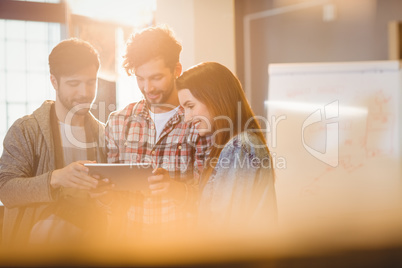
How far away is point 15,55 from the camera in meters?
1.14

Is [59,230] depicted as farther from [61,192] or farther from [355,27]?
[355,27]

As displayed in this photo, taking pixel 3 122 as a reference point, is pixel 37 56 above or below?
above

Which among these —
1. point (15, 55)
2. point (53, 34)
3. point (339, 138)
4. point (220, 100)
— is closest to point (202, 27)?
point (220, 100)

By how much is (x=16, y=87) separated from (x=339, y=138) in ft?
3.78

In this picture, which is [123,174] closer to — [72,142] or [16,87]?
[72,142]

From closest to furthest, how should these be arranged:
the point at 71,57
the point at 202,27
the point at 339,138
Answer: the point at 71,57, the point at 202,27, the point at 339,138

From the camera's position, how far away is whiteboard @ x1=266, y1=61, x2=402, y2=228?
163 centimetres

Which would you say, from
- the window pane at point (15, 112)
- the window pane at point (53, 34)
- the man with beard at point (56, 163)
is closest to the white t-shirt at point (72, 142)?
the man with beard at point (56, 163)

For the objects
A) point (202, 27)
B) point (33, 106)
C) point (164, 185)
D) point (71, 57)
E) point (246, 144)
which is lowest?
point (164, 185)

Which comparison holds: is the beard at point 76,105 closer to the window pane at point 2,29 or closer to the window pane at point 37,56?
the window pane at point 37,56

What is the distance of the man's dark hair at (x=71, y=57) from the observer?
116 cm

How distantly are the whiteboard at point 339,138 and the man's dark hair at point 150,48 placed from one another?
558mm

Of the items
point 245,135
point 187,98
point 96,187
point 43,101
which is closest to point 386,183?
point 245,135

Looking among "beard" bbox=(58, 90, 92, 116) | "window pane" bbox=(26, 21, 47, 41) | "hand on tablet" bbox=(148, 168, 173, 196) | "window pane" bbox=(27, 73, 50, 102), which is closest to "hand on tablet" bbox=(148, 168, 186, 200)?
"hand on tablet" bbox=(148, 168, 173, 196)
